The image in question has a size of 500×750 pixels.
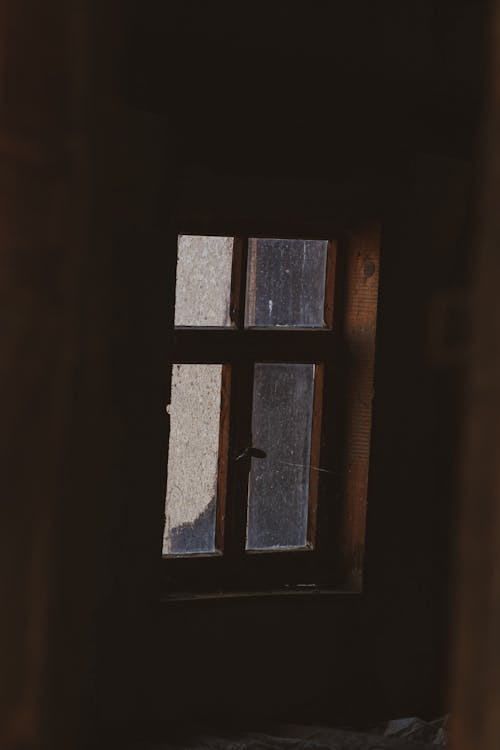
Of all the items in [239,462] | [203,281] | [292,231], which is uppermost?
A: [292,231]

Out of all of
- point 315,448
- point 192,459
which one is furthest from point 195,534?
point 315,448

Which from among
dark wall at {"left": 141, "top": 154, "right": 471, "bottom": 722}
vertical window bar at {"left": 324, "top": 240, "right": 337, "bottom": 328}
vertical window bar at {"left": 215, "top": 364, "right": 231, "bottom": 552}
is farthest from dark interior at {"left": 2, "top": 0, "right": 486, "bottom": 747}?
vertical window bar at {"left": 215, "top": 364, "right": 231, "bottom": 552}

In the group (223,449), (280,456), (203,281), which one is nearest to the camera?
(203,281)

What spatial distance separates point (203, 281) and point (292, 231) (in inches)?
12.4

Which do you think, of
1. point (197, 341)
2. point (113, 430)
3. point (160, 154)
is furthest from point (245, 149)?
point (113, 430)

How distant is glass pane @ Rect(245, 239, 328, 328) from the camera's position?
12.7 feet

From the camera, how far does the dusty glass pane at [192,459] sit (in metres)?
3.83

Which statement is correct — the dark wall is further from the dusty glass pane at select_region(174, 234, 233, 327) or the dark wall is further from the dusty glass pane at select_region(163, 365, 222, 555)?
the dusty glass pane at select_region(174, 234, 233, 327)

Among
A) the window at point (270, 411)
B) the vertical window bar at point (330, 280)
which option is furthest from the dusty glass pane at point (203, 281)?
the vertical window bar at point (330, 280)

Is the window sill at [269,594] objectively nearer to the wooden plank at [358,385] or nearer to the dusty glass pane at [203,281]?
the wooden plank at [358,385]

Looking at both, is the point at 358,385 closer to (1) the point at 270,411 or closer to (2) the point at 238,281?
(1) the point at 270,411

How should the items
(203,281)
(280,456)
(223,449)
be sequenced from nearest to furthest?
(203,281) < (223,449) < (280,456)

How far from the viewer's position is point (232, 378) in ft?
12.7

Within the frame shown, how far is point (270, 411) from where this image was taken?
3.97m
